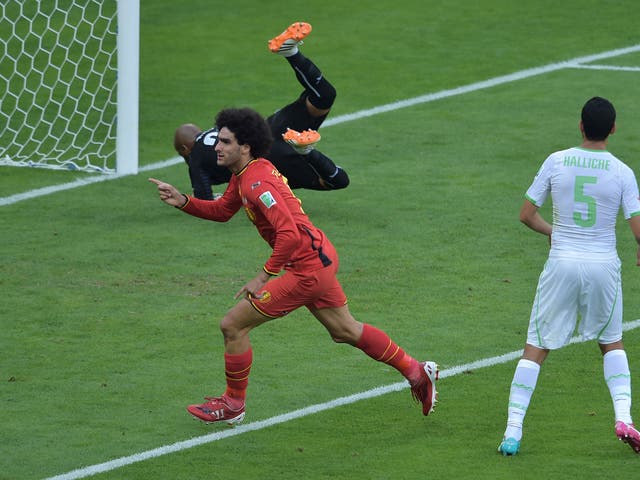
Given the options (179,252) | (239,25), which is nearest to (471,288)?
(179,252)

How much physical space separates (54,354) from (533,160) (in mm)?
6638

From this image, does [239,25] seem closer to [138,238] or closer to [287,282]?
[138,238]

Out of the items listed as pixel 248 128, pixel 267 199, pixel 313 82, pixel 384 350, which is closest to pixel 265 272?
pixel 267 199

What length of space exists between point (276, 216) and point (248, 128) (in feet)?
1.80

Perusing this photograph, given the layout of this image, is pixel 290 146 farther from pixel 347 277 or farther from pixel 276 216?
pixel 276 216

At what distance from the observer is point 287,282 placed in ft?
24.7

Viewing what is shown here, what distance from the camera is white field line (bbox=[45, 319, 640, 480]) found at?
7.14 meters

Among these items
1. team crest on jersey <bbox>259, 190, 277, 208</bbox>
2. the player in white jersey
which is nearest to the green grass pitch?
the player in white jersey

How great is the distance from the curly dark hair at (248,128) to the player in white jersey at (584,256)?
1505 millimetres

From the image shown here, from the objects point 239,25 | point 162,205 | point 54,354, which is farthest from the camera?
point 239,25

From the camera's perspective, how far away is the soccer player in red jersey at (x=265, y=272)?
24.3 feet

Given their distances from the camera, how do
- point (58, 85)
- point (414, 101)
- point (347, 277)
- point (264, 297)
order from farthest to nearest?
point (58, 85)
point (414, 101)
point (347, 277)
point (264, 297)

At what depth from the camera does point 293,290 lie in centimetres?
753

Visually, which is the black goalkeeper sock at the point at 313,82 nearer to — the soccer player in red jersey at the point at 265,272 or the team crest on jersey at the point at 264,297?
the soccer player in red jersey at the point at 265,272
